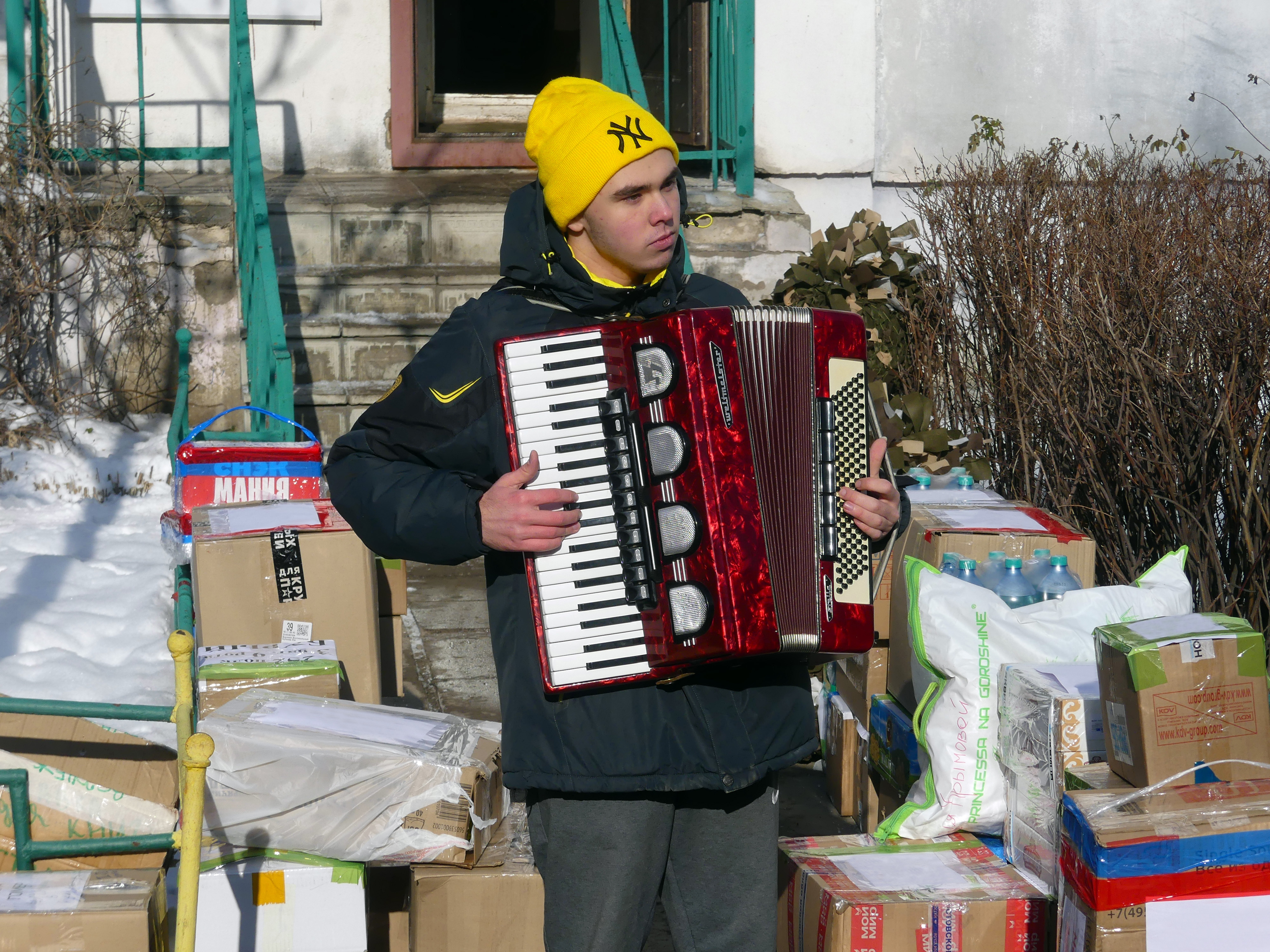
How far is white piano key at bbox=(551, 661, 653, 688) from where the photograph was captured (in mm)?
1983

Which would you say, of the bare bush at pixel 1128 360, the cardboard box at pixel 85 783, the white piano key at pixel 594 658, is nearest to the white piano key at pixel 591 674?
the white piano key at pixel 594 658

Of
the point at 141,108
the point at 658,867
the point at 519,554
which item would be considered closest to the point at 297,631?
the point at 519,554

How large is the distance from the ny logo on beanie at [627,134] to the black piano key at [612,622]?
769 millimetres

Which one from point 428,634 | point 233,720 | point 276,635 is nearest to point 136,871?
point 233,720

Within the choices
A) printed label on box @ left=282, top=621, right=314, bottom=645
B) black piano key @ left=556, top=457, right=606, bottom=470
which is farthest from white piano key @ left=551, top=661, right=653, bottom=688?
printed label on box @ left=282, top=621, right=314, bottom=645

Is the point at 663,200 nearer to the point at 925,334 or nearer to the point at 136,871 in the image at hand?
the point at 136,871

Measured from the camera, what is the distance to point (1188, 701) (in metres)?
2.52

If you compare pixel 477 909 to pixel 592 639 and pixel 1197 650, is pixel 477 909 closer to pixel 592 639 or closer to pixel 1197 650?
pixel 592 639

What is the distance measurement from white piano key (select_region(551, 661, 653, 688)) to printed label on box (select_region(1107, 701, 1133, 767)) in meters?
1.15

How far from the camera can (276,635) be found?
3.75m

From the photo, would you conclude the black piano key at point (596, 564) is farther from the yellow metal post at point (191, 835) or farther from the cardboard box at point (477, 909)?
the cardboard box at point (477, 909)

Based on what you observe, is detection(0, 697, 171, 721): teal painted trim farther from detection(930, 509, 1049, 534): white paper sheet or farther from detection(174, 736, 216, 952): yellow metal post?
detection(930, 509, 1049, 534): white paper sheet

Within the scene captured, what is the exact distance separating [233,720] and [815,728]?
1.41 meters

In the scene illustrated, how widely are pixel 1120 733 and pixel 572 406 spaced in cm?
141
